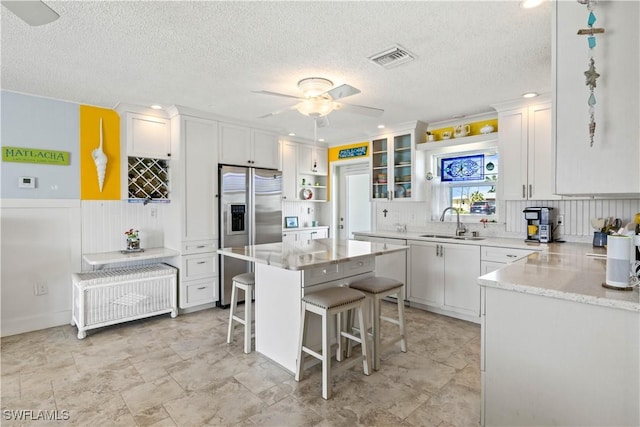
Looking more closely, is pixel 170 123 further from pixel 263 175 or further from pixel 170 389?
pixel 170 389

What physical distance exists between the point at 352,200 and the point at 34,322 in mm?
4581

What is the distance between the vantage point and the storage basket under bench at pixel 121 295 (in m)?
3.36

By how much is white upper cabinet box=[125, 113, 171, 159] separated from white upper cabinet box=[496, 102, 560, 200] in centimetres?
392

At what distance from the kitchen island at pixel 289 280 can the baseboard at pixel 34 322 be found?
229cm

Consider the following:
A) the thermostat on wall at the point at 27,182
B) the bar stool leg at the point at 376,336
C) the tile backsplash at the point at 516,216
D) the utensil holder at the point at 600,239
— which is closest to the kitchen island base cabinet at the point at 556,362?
the bar stool leg at the point at 376,336

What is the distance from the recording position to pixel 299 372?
248cm

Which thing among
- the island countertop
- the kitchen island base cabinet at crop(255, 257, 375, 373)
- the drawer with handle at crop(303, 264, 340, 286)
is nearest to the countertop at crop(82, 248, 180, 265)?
the island countertop

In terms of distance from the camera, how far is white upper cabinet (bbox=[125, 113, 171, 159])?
12.7ft

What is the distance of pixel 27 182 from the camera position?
3.46m

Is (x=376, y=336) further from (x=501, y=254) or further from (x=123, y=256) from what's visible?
(x=123, y=256)

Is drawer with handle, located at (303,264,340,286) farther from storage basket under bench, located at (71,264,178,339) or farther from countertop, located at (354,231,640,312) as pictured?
storage basket under bench, located at (71,264,178,339)

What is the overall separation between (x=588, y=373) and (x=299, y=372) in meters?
1.73

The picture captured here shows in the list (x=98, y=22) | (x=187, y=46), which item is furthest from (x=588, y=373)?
(x=98, y=22)

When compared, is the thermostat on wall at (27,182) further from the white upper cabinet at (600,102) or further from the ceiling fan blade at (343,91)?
the white upper cabinet at (600,102)
